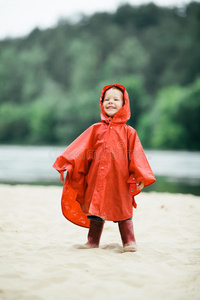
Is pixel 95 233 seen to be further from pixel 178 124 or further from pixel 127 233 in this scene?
pixel 178 124

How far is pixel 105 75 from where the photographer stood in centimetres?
6744

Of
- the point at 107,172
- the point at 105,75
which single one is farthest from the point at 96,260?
the point at 105,75

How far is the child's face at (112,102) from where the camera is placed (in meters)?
3.32

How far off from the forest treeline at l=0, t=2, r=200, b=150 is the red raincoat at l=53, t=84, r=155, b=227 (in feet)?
106

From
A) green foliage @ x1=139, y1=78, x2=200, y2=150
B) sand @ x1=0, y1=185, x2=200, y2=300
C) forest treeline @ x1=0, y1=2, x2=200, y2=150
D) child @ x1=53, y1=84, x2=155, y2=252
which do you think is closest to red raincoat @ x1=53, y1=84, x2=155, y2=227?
child @ x1=53, y1=84, x2=155, y2=252

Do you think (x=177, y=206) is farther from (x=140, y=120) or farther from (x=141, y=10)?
(x=141, y=10)

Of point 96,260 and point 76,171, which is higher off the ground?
point 76,171

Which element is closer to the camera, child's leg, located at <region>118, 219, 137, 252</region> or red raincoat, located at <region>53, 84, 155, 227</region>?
red raincoat, located at <region>53, 84, 155, 227</region>

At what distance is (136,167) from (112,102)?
0.70m

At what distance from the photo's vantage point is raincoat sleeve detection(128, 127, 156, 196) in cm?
305

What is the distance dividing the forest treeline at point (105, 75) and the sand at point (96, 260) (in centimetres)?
3128

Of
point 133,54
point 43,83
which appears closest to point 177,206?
point 133,54

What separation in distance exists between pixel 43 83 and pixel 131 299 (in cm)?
7872

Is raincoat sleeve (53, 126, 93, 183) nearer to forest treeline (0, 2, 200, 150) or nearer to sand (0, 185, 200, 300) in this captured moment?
sand (0, 185, 200, 300)
